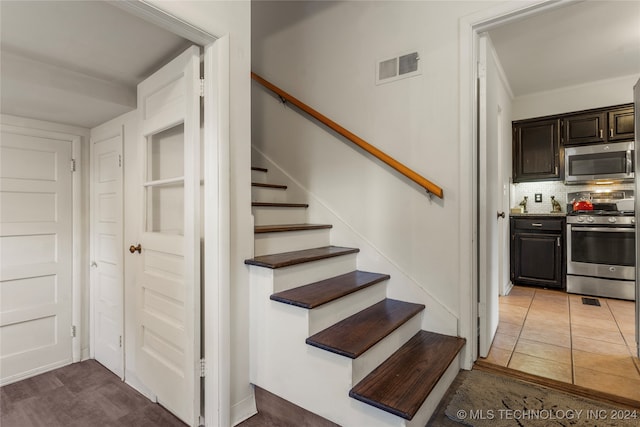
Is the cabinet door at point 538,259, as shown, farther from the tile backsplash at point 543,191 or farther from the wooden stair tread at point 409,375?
the wooden stair tread at point 409,375

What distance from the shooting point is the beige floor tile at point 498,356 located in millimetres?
2082

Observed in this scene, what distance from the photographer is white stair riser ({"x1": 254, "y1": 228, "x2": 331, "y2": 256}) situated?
198 cm

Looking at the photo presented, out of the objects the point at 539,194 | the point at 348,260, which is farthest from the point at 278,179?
the point at 539,194


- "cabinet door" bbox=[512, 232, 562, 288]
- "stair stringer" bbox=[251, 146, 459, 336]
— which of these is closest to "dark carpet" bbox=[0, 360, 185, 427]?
"stair stringer" bbox=[251, 146, 459, 336]

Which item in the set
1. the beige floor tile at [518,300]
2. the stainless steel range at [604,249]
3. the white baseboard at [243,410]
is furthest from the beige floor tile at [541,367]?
the stainless steel range at [604,249]

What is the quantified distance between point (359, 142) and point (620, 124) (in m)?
3.78

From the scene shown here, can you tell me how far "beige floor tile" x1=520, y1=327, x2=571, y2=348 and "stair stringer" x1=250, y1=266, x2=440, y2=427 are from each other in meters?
1.04

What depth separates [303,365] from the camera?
1611 mm

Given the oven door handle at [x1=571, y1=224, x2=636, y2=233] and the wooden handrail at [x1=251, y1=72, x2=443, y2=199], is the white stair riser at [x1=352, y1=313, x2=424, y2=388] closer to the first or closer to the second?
the wooden handrail at [x1=251, y1=72, x2=443, y2=199]

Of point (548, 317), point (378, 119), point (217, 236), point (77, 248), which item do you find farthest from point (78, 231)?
point (548, 317)

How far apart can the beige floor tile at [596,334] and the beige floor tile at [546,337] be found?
149 mm

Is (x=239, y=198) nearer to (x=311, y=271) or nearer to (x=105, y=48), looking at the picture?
(x=311, y=271)

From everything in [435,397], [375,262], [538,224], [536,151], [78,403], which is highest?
[536,151]

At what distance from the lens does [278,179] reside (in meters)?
3.02
